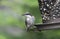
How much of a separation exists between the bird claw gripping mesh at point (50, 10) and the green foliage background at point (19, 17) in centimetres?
58

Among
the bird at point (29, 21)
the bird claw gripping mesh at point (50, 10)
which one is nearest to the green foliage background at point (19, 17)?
the bird at point (29, 21)

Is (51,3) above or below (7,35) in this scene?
above

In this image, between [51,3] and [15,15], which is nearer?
[51,3]

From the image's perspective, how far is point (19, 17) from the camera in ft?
13.5

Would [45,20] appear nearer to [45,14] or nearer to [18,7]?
[45,14]

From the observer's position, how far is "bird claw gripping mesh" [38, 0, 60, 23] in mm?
3268

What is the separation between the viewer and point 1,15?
13.1ft

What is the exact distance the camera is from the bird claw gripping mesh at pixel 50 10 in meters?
3.27

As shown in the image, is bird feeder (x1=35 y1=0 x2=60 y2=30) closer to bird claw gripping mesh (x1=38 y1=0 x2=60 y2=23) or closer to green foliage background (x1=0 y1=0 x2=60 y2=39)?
bird claw gripping mesh (x1=38 y1=0 x2=60 y2=23)

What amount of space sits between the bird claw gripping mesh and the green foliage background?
0.58 m

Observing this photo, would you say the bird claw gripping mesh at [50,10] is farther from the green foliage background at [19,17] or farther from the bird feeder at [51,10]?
the green foliage background at [19,17]

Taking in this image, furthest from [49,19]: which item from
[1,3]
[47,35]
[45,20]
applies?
[1,3]

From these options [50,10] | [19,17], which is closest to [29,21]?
[50,10]

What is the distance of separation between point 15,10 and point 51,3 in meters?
0.95
